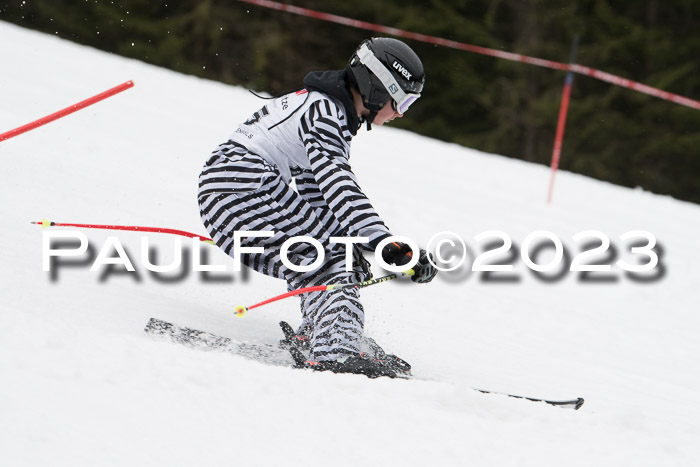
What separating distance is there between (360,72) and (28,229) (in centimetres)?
200

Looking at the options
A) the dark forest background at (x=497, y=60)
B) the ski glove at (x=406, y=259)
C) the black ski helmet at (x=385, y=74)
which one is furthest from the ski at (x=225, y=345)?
the dark forest background at (x=497, y=60)

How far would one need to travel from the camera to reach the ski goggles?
10.4 feet

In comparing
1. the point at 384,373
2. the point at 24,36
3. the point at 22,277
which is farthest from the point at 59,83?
the point at 384,373

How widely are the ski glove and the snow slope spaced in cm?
40

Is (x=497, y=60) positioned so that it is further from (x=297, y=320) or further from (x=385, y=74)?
(x=385, y=74)

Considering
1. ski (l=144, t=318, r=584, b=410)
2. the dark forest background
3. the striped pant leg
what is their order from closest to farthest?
ski (l=144, t=318, r=584, b=410)
the striped pant leg
the dark forest background

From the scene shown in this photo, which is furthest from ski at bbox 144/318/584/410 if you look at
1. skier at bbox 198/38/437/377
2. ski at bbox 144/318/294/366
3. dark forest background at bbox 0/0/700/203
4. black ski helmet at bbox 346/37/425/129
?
dark forest background at bbox 0/0/700/203

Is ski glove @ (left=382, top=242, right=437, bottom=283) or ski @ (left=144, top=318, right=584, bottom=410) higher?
ski glove @ (left=382, top=242, right=437, bottom=283)

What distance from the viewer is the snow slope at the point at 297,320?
2039 millimetres

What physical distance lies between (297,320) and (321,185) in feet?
4.01

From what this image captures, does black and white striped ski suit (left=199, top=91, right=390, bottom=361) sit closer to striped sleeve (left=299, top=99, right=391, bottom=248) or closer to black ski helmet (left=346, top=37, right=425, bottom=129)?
striped sleeve (left=299, top=99, right=391, bottom=248)

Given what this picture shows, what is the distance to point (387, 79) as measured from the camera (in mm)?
3186

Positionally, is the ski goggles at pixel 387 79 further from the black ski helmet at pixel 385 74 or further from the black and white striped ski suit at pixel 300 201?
the black and white striped ski suit at pixel 300 201

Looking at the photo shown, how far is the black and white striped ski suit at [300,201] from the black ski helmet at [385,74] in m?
0.14
